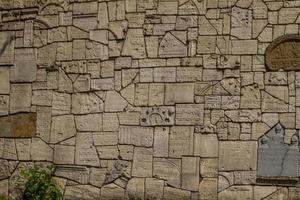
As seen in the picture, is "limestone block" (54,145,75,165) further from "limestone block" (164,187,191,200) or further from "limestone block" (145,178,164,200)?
"limestone block" (164,187,191,200)

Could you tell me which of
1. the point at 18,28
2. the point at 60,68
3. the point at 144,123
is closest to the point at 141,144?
the point at 144,123

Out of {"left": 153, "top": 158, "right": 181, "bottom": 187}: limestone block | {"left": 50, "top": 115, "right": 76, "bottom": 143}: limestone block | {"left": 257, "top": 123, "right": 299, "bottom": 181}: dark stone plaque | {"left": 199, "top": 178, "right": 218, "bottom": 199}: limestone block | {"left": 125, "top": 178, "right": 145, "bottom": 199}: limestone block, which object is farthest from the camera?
{"left": 50, "top": 115, "right": 76, "bottom": 143}: limestone block

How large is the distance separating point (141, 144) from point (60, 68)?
4.85ft

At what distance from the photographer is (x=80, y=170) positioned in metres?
8.59

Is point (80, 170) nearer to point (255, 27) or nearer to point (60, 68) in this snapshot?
point (60, 68)

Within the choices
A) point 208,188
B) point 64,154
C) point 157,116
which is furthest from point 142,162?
point 64,154

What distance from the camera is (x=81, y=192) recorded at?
28.1 feet

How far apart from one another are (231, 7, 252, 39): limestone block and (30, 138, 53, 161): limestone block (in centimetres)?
274

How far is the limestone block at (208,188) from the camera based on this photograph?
8.05 m

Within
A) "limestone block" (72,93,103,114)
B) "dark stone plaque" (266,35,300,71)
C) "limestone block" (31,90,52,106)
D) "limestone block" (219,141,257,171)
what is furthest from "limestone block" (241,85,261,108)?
"limestone block" (31,90,52,106)

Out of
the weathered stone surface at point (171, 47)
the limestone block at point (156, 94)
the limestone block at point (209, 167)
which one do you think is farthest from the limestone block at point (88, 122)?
the limestone block at point (209, 167)

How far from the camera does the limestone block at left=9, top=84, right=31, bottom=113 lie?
893 cm

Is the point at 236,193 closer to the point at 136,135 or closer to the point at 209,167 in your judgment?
the point at 209,167

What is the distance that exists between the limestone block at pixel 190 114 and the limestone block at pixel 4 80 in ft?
7.73
